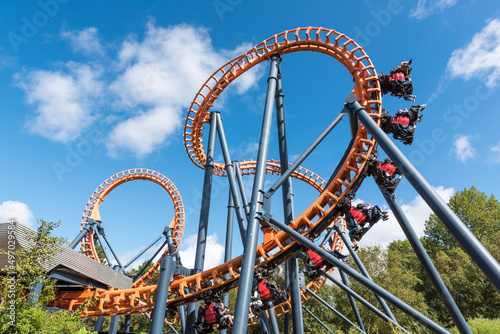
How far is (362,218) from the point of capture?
5273 millimetres

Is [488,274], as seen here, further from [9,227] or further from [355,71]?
[9,227]

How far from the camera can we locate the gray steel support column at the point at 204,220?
22.3 ft

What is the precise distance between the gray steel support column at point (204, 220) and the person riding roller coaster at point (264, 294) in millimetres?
1359

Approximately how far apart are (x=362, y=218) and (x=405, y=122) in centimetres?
196

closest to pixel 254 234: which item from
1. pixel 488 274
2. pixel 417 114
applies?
pixel 488 274

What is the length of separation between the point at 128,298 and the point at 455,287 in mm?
17263

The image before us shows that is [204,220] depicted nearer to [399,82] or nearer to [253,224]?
[253,224]

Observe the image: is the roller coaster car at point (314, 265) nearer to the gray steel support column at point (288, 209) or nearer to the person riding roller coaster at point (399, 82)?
the gray steel support column at point (288, 209)

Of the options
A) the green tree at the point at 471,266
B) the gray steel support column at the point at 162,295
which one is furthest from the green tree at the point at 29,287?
the green tree at the point at 471,266

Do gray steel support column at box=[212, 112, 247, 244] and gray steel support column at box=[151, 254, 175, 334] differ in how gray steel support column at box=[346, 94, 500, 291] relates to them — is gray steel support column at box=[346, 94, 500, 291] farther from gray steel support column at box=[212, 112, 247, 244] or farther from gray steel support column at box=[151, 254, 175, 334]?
gray steel support column at box=[151, 254, 175, 334]

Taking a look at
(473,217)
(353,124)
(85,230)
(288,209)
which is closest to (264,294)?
(288,209)

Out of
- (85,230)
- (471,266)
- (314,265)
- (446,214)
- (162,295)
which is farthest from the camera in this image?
(471,266)

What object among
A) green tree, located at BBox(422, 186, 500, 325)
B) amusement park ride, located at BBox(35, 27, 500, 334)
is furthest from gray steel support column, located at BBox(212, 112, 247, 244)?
green tree, located at BBox(422, 186, 500, 325)

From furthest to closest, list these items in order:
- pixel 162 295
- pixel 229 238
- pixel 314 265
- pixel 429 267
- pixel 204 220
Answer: pixel 229 238, pixel 204 220, pixel 162 295, pixel 314 265, pixel 429 267
